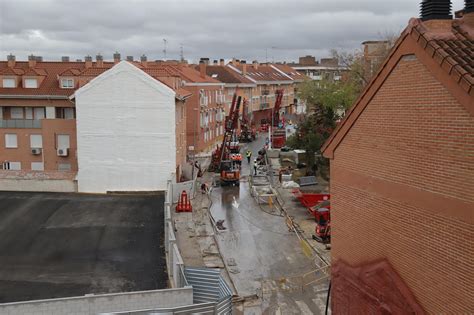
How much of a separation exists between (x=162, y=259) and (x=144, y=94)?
49.1 feet

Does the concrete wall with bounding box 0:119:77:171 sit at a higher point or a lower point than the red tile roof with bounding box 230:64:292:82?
lower

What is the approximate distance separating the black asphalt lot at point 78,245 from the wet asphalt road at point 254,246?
126 inches

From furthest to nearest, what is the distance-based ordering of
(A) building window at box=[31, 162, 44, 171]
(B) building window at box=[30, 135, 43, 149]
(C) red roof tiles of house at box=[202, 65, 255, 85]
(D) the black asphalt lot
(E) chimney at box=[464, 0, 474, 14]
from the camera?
(C) red roof tiles of house at box=[202, 65, 255, 85] → (A) building window at box=[31, 162, 44, 171] → (B) building window at box=[30, 135, 43, 149] → (D) the black asphalt lot → (E) chimney at box=[464, 0, 474, 14]

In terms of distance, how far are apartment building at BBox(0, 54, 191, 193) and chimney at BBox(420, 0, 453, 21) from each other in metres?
27.5

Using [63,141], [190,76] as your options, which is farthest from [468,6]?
[190,76]

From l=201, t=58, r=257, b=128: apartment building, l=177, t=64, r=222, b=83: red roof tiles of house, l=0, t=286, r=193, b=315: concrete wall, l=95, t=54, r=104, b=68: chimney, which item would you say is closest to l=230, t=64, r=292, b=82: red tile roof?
l=201, t=58, r=257, b=128: apartment building

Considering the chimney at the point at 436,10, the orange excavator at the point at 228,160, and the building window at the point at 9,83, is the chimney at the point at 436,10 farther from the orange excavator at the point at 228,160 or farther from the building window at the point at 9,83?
the building window at the point at 9,83

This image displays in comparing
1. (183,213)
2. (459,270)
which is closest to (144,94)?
(183,213)

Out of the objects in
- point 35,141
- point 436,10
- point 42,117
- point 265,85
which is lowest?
point 35,141

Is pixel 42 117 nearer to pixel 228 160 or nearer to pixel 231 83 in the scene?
pixel 228 160

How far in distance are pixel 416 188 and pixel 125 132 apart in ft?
85.7

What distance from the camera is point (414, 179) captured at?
10.7 m

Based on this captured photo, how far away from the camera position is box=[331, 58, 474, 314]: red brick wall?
941cm

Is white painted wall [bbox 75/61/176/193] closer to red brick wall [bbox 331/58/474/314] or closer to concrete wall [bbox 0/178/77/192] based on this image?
concrete wall [bbox 0/178/77/192]
